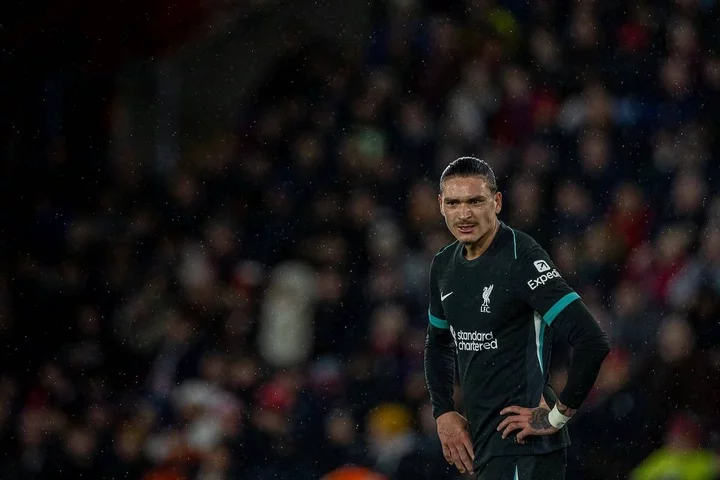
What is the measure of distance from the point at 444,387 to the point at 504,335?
471 millimetres

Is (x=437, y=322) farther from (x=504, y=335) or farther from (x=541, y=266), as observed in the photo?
(x=541, y=266)

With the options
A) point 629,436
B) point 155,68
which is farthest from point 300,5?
point 629,436

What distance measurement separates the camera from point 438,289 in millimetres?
3828

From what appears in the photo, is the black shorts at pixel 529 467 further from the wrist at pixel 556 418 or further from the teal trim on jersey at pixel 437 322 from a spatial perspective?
the teal trim on jersey at pixel 437 322

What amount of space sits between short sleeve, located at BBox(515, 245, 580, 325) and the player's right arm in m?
0.41

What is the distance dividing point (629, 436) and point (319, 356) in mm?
2278

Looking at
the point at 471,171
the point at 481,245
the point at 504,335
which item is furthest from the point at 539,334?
the point at 471,171

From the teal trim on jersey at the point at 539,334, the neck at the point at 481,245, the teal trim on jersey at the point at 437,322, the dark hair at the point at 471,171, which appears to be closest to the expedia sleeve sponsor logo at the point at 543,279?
the teal trim on jersey at the point at 539,334

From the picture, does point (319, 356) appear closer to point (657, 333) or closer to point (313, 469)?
point (313, 469)

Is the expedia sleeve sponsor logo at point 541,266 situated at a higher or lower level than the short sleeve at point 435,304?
higher

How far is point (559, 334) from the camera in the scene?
11.4ft

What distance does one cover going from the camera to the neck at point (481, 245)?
3.65 meters

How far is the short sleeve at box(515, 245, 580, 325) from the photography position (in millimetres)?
3426

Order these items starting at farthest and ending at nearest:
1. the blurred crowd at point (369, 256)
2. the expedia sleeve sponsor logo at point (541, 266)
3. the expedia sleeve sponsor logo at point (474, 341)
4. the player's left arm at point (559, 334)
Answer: the blurred crowd at point (369, 256) → the expedia sleeve sponsor logo at point (474, 341) → the expedia sleeve sponsor logo at point (541, 266) → the player's left arm at point (559, 334)
